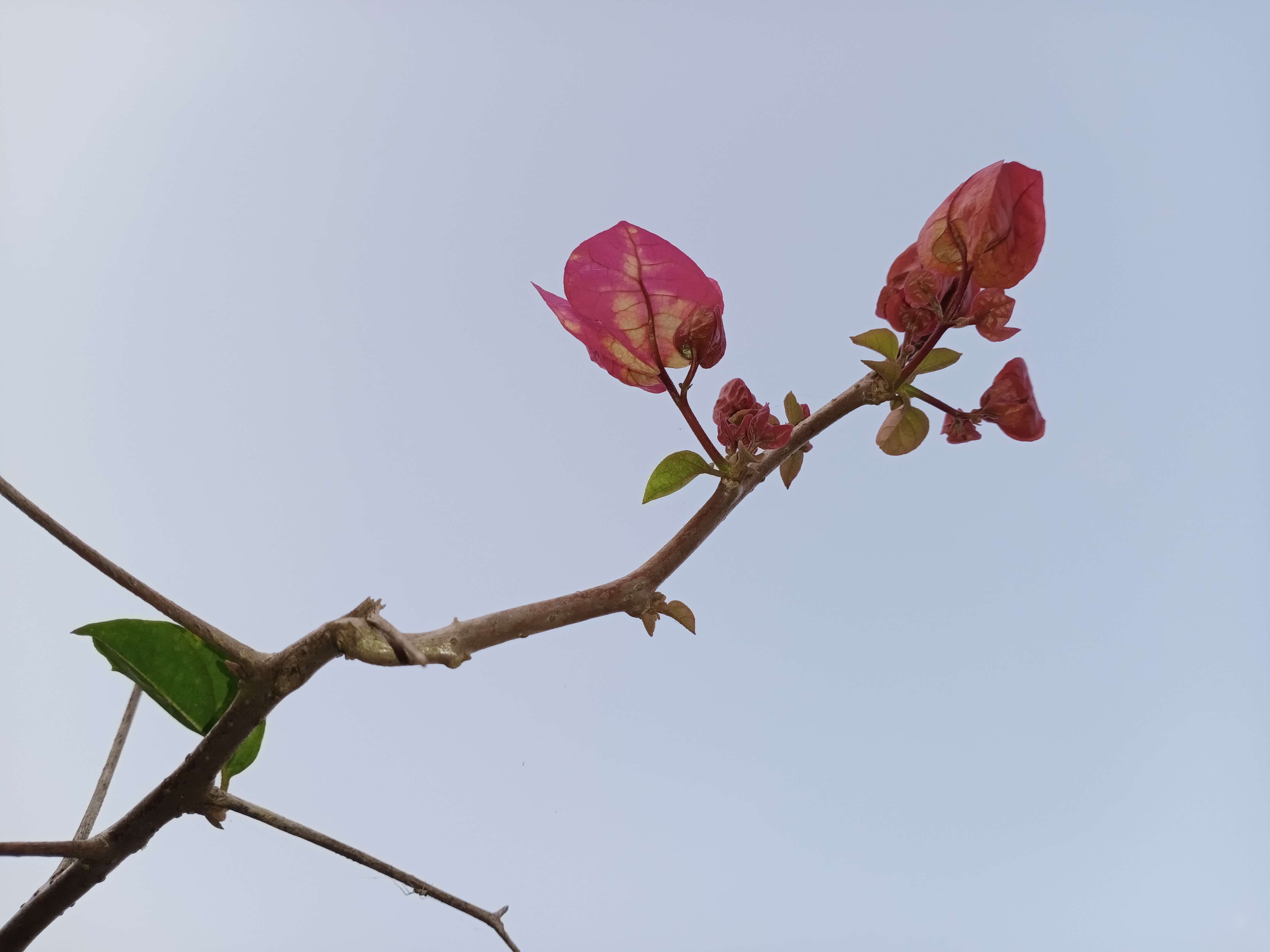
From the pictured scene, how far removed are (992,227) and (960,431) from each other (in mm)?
111

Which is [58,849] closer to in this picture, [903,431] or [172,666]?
[172,666]

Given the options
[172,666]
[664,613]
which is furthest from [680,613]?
[172,666]

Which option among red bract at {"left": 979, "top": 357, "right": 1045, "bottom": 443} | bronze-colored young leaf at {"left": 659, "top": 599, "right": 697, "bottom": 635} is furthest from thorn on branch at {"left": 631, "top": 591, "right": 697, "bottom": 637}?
red bract at {"left": 979, "top": 357, "right": 1045, "bottom": 443}

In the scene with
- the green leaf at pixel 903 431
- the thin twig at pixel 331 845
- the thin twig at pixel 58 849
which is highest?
the green leaf at pixel 903 431

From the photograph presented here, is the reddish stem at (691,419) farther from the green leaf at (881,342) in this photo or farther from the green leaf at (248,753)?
the green leaf at (248,753)

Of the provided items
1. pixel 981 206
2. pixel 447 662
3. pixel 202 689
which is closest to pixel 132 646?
pixel 202 689

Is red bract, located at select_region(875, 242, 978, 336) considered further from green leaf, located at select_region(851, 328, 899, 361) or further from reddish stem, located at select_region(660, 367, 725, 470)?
reddish stem, located at select_region(660, 367, 725, 470)

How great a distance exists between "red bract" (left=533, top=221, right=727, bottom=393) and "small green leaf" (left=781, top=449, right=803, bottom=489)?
7 centimetres

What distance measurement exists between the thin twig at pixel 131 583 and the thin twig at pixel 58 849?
0.29ft

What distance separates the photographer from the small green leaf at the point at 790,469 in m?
0.43

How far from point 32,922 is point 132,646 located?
0.36 feet

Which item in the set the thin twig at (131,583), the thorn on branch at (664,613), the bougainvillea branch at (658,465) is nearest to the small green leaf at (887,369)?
the bougainvillea branch at (658,465)

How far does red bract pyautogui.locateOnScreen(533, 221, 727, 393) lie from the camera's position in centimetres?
41

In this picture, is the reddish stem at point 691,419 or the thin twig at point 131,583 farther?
the reddish stem at point 691,419
